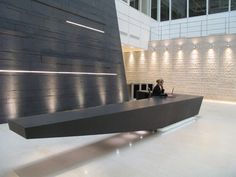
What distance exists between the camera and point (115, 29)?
877 cm

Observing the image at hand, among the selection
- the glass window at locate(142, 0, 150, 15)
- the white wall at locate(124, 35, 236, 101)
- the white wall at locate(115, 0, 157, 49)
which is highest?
the glass window at locate(142, 0, 150, 15)

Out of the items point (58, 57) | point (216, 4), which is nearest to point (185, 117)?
point (58, 57)

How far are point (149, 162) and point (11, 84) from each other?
3.83 metres

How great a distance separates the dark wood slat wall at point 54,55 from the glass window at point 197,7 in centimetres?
634

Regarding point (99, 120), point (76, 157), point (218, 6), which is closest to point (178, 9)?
point (218, 6)

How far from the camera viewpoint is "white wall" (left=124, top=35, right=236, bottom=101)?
413 inches

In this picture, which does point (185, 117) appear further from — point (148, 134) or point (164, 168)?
point (164, 168)

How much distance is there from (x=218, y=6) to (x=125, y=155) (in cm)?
1142

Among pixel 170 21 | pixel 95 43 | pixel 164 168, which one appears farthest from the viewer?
pixel 170 21

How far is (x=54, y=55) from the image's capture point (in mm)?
6195

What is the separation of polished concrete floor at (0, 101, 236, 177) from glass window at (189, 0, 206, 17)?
950 centimetres

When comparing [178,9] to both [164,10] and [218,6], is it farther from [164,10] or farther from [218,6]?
[218,6]

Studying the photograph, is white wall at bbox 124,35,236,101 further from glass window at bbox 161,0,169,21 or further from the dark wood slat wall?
the dark wood slat wall

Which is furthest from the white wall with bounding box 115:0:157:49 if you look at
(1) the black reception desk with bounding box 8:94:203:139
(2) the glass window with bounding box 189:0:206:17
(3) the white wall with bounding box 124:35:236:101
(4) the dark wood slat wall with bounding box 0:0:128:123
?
(1) the black reception desk with bounding box 8:94:203:139
